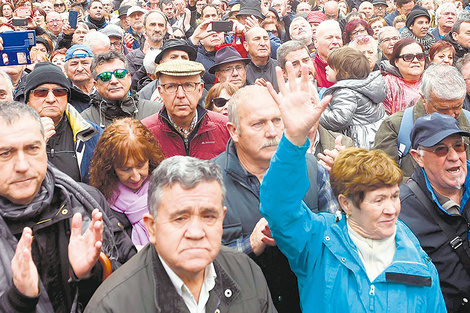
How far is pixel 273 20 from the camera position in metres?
9.01

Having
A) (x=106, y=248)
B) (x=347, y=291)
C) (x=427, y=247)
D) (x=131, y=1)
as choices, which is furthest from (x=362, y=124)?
(x=131, y=1)

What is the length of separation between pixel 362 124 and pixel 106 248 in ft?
8.98

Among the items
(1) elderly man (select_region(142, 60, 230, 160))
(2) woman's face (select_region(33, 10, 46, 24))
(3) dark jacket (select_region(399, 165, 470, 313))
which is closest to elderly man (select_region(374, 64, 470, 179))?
(3) dark jacket (select_region(399, 165, 470, 313))

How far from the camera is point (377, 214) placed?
272 centimetres

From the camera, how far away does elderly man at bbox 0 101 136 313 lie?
250cm

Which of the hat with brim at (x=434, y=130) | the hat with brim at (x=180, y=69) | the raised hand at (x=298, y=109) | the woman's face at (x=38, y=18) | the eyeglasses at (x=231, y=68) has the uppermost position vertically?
the raised hand at (x=298, y=109)

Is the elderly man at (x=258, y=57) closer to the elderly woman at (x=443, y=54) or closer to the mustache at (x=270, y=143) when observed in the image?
the elderly woman at (x=443, y=54)

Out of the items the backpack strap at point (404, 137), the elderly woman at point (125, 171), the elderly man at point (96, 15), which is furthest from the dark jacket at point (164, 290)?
the elderly man at point (96, 15)

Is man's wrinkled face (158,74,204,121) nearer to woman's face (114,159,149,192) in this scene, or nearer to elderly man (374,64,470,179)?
woman's face (114,159,149,192)

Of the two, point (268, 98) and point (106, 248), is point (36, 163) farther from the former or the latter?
point (268, 98)

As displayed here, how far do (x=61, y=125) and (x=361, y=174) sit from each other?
234 centimetres

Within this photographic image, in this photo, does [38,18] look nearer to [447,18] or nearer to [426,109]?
[447,18]

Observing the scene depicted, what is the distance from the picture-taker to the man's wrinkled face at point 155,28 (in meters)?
7.83

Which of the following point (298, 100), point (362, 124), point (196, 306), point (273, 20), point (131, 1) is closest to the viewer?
point (196, 306)
